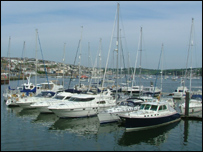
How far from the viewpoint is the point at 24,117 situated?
26.3m

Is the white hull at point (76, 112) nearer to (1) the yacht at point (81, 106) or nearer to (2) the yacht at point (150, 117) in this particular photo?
(1) the yacht at point (81, 106)

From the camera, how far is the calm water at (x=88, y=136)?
16703 mm

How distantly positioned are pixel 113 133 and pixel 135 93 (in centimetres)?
3704

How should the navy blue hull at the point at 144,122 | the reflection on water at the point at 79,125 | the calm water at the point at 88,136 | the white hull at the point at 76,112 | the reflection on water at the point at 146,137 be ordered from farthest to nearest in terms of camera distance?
the white hull at the point at 76,112
the reflection on water at the point at 79,125
the navy blue hull at the point at 144,122
the reflection on water at the point at 146,137
the calm water at the point at 88,136

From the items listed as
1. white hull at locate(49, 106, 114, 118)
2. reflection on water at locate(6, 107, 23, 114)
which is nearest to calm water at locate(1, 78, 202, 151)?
white hull at locate(49, 106, 114, 118)

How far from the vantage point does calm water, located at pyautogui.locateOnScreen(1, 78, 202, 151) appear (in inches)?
658

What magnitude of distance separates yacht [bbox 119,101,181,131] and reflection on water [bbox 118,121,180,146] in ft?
1.47

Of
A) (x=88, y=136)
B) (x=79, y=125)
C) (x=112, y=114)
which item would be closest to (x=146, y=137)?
(x=88, y=136)

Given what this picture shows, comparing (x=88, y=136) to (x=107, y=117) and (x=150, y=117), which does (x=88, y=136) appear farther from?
(x=150, y=117)

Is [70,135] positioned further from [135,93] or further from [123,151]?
[135,93]

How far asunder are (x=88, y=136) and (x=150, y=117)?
543 cm

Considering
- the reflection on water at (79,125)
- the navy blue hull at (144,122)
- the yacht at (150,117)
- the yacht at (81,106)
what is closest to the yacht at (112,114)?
the reflection on water at (79,125)

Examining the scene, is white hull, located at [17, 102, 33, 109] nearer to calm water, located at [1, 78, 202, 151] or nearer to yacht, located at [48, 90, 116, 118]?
calm water, located at [1, 78, 202, 151]

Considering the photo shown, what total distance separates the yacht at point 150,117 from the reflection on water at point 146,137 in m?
0.45
